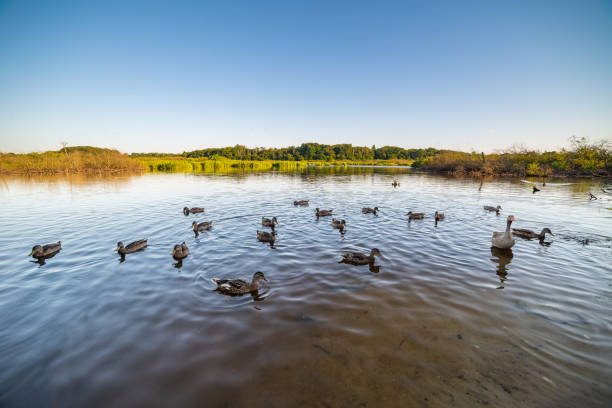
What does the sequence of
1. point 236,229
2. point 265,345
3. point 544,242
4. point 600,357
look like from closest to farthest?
point 600,357
point 265,345
point 544,242
point 236,229

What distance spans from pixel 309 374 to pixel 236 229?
10253 mm

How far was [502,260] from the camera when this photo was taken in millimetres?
9289

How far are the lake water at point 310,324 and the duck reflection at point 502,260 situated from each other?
0.09 m

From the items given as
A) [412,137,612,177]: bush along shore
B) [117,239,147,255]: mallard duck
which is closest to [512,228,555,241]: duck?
[117,239,147,255]: mallard duck

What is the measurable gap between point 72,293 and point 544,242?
19.2 meters

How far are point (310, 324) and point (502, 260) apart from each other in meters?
8.66

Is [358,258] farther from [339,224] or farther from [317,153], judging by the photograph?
[317,153]

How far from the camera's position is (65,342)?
5.12 m

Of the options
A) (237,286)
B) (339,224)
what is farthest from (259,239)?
(339,224)

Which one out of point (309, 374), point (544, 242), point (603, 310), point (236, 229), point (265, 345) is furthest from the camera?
point (236, 229)

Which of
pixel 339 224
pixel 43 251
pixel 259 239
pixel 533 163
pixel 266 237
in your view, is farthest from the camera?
pixel 533 163

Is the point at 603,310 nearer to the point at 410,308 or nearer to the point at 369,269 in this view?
the point at 410,308

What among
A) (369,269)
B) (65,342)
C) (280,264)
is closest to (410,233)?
(369,269)

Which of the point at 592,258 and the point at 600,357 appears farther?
the point at 592,258
